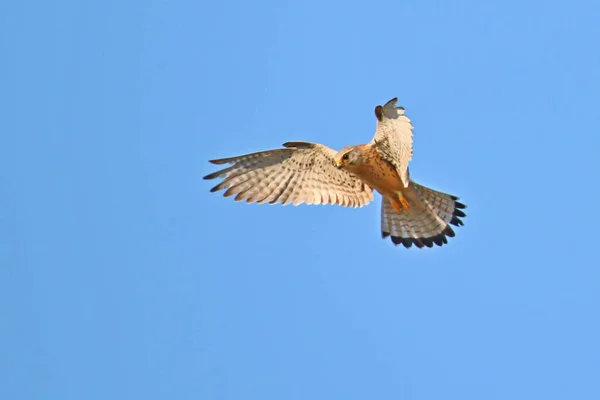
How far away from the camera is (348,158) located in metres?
11.4

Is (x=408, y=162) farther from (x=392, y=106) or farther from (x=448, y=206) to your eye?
(x=448, y=206)

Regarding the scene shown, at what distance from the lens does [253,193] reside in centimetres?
1198

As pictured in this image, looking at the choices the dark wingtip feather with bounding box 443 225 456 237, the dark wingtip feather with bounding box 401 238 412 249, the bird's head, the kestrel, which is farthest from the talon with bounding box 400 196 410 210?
the bird's head

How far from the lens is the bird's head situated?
11.4 meters

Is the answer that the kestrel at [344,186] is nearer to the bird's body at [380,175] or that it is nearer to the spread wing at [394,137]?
the bird's body at [380,175]

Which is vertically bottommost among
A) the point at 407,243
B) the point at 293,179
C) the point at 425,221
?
the point at 407,243

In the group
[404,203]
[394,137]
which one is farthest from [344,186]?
[394,137]

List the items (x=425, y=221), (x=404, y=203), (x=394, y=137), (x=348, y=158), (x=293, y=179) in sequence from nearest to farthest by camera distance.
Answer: (x=394, y=137) → (x=348, y=158) → (x=404, y=203) → (x=293, y=179) → (x=425, y=221)

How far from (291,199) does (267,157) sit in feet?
1.71

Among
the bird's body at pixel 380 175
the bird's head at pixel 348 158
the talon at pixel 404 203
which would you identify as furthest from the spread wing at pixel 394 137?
the talon at pixel 404 203

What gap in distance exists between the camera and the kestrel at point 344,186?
37.9ft

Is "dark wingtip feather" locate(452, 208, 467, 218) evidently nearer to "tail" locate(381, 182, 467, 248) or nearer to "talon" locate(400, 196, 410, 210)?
"tail" locate(381, 182, 467, 248)

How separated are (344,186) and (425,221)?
3.11 ft

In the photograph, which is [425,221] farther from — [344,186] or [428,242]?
[344,186]
